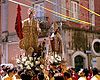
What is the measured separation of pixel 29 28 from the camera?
8.20 m

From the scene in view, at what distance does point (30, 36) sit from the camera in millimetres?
8094

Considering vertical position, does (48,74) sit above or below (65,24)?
below

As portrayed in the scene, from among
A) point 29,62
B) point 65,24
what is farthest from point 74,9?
point 29,62

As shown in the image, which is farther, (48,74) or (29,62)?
(29,62)

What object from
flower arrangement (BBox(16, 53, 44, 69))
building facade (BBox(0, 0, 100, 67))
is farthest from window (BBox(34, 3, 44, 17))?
flower arrangement (BBox(16, 53, 44, 69))

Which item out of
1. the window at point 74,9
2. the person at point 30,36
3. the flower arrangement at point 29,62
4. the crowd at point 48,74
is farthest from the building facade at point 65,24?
the flower arrangement at point 29,62

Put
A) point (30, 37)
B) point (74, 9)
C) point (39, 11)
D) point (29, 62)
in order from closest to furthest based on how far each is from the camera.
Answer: point (29, 62) < point (30, 37) < point (39, 11) < point (74, 9)

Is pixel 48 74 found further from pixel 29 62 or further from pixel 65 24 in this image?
pixel 65 24

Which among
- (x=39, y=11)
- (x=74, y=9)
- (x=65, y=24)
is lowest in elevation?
(x=65, y=24)

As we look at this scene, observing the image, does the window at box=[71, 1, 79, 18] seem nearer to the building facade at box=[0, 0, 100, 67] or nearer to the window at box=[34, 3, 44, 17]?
the building facade at box=[0, 0, 100, 67]

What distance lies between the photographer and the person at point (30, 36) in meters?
7.90

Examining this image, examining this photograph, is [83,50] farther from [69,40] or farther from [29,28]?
[29,28]

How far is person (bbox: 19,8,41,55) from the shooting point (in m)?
7.90

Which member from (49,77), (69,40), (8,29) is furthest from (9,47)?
(49,77)
